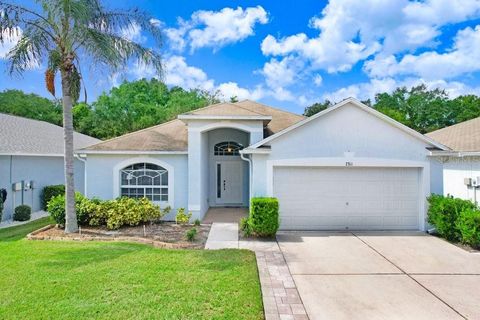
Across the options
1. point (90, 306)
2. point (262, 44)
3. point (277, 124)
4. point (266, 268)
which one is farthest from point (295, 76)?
point (90, 306)

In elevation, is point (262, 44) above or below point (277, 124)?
above

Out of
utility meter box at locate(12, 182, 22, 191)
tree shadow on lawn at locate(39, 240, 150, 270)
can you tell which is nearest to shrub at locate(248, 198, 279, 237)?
tree shadow on lawn at locate(39, 240, 150, 270)

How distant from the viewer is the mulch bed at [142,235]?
10.4m

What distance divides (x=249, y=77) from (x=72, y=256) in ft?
99.4

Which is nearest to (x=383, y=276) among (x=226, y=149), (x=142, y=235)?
(x=142, y=235)

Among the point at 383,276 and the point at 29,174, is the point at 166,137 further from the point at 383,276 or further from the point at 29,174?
the point at 383,276

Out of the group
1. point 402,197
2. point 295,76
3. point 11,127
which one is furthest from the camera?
point 295,76

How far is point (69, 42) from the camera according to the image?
1097 centimetres

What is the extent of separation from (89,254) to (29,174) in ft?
33.3

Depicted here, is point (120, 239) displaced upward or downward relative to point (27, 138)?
downward

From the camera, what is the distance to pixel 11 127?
18500 mm

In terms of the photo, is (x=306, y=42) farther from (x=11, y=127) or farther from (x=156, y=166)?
(x=11, y=127)

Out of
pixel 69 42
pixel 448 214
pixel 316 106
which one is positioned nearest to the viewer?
pixel 448 214

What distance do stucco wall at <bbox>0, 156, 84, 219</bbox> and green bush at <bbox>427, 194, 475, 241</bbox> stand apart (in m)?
17.1
